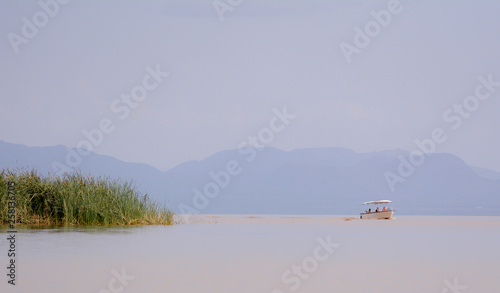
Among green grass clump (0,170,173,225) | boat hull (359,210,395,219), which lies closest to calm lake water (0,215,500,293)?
green grass clump (0,170,173,225)

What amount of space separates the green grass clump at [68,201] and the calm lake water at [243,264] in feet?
15.4

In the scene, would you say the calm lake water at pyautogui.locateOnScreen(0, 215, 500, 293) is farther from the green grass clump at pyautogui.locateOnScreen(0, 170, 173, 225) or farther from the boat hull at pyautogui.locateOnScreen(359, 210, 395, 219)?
the boat hull at pyautogui.locateOnScreen(359, 210, 395, 219)

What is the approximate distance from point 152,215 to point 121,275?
14.4 metres

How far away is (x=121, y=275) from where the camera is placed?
9.96 meters

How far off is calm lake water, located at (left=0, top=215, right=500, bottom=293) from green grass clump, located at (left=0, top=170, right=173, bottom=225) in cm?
468

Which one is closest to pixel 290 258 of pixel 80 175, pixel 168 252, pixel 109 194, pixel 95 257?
pixel 168 252

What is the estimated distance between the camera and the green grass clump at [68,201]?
2253 cm

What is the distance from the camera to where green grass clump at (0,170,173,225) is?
2253 cm

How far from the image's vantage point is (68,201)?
22.6 meters

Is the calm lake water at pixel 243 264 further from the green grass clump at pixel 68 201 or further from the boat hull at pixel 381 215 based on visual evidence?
the boat hull at pixel 381 215

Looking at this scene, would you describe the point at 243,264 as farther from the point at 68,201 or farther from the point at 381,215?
the point at 381,215

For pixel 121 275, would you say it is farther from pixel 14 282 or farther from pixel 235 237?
pixel 235 237

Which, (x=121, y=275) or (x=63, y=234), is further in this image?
(x=63, y=234)

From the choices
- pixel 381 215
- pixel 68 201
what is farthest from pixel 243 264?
pixel 381 215
